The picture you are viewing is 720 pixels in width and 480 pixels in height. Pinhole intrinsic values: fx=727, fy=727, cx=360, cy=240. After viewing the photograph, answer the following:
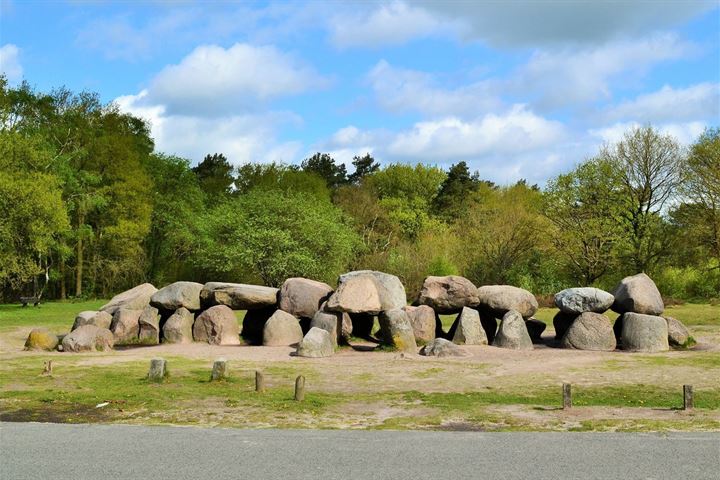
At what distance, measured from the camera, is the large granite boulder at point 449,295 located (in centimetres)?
2205

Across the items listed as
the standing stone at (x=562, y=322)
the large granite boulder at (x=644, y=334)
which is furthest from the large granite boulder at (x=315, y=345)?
the large granite boulder at (x=644, y=334)

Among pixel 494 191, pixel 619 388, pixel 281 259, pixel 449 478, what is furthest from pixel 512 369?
pixel 494 191

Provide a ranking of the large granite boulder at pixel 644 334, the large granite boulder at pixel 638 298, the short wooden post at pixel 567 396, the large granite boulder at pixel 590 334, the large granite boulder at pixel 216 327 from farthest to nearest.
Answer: the large granite boulder at pixel 216 327, the large granite boulder at pixel 638 298, the large granite boulder at pixel 590 334, the large granite boulder at pixel 644 334, the short wooden post at pixel 567 396

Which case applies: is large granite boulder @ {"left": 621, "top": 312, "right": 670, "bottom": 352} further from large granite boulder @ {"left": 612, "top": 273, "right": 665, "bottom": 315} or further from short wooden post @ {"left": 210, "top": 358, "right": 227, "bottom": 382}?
short wooden post @ {"left": 210, "top": 358, "right": 227, "bottom": 382}

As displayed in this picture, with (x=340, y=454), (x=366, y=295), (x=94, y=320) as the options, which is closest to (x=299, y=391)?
(x=340, y=454)

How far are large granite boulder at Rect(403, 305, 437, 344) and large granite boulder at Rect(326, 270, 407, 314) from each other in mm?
510

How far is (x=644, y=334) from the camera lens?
781 inches

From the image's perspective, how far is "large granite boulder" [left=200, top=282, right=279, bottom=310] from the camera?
73.8 ft

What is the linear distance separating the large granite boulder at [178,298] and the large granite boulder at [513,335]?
944 cm

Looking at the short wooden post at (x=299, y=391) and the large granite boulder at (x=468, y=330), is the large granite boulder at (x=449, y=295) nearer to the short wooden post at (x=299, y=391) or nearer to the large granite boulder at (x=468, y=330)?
the large granite boulder at (x=468, y=330)

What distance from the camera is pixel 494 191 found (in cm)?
7019

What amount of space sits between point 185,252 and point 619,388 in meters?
40.9

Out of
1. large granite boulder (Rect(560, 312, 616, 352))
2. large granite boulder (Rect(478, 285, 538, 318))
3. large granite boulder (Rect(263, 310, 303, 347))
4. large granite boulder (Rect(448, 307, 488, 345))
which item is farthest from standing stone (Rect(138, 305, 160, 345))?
large granite boulder (Rect(560, 312, 616, 352))

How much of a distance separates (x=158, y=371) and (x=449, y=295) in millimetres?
10392
